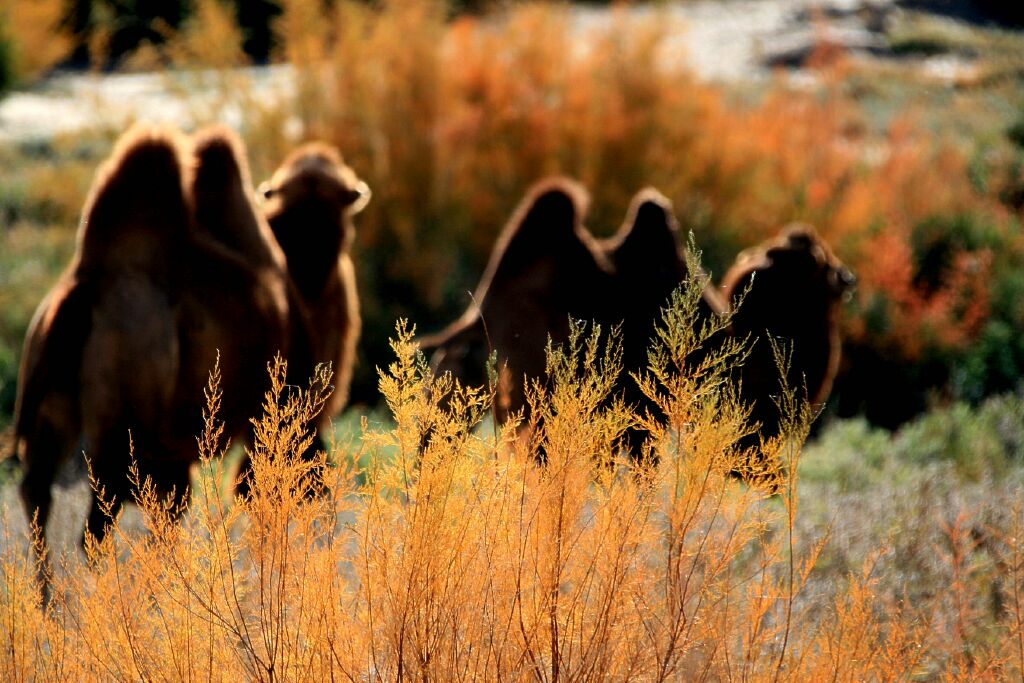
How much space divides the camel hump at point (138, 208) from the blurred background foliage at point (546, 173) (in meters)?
4.75

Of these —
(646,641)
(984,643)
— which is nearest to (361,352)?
(984,643)

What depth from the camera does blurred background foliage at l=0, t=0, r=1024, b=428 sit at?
10555mm

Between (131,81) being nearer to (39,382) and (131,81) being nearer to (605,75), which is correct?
(605,75)

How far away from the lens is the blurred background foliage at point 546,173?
34.6 ft

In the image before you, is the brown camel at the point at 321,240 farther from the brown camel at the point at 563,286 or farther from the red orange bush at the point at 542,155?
the red orange bush at the point at 542,155

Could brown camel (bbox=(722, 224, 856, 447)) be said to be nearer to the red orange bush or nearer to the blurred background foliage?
the blurred background foliage

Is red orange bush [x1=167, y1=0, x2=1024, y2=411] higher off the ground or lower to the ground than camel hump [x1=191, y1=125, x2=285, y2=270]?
lower

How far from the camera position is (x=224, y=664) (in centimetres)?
342

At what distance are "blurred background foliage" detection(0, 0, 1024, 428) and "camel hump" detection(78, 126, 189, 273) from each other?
15.6 ft

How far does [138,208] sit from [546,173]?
244 inches

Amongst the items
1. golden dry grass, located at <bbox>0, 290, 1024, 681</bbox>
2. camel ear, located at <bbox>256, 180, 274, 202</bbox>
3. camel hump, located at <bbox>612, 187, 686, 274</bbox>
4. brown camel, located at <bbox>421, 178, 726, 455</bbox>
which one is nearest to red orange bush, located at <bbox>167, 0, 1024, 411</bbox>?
camel ear, located at <bbox>256, 180, 274, 202</bbox>

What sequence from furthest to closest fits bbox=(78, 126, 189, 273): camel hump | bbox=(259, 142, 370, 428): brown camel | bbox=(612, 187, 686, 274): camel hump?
bbox=(259, 142, 370, 428): brown camel < bbox=(612, 187, 686, 274): camel hump < bbox=(78, 126, 189, 273): camel hump

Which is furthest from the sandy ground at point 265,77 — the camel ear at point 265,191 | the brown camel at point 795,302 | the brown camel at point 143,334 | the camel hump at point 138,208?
the brown camel at point 795,302

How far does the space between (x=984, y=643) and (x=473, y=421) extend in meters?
2.31
